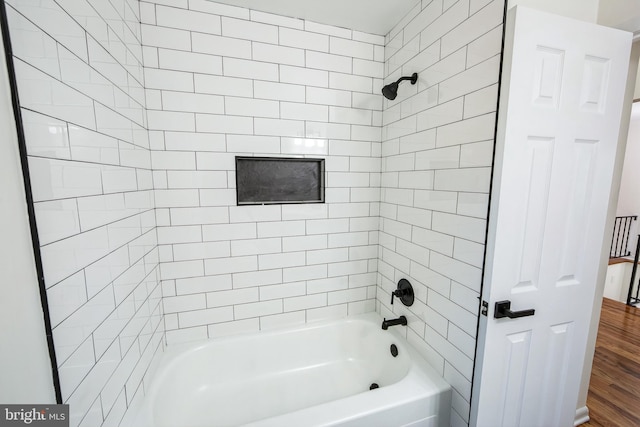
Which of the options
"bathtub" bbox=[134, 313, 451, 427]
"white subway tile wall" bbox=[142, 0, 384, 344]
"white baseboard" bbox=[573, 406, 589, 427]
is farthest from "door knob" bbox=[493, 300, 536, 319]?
"white baseboard" bbox=[573, 406, 589, 427]

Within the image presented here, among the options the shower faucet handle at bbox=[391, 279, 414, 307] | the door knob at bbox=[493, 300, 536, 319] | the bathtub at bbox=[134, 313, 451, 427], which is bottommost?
the bathtub at bbox=[134, 313, 451, 427]

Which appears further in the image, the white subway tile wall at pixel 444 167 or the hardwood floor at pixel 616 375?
the hardwood floor at pixel 616 375

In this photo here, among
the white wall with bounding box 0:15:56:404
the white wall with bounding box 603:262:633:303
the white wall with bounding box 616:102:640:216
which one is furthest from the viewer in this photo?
the white wall with bounding box 616:102:640:216

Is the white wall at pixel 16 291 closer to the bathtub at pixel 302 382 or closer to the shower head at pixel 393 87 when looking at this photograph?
the bathtub at pixel 302 382

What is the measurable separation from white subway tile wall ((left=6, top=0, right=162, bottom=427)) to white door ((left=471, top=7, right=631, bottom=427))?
1362 mm

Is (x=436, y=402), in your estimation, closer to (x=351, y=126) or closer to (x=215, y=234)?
(x=215, y=234)

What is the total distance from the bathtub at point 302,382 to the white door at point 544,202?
32 centimetres

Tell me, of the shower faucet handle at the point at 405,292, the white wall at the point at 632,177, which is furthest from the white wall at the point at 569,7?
the white wall at the point at 632,177

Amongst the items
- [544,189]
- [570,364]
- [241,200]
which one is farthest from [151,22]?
[570,364]

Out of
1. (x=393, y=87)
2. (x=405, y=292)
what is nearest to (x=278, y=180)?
(x=393, y=87)

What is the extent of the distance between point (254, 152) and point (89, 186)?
2.85 feet

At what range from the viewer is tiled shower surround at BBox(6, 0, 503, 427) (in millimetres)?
683

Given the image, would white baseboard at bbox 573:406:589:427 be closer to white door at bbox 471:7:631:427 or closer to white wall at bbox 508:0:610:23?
white door at bbox 471:7:631:427

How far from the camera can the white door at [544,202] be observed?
90cm
